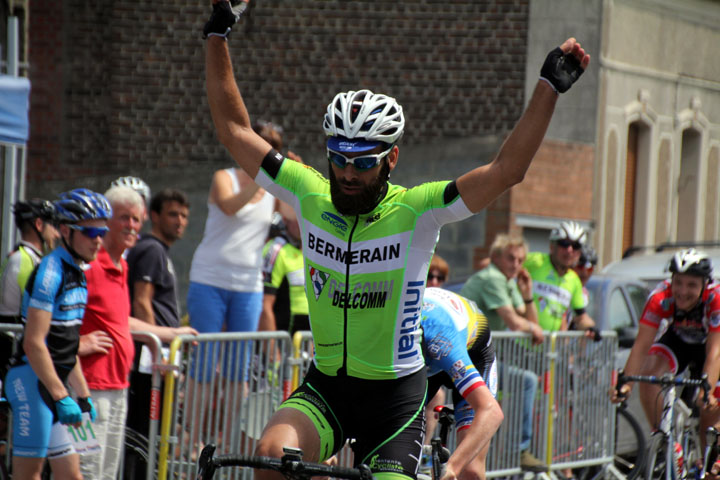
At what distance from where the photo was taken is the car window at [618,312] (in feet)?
35.6

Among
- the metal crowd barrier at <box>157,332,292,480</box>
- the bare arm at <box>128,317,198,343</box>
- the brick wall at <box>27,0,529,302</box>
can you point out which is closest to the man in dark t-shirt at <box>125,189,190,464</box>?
the bare arm at <box>128,317,198,343</box>

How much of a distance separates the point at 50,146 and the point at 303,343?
10.5 m

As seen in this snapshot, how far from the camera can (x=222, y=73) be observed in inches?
179

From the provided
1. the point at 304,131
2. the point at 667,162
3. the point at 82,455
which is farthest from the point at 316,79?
the point at 82,455

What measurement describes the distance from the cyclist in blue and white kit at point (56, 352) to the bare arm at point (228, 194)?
2.30 meters

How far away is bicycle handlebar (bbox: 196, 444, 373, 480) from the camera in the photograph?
355 centimetres

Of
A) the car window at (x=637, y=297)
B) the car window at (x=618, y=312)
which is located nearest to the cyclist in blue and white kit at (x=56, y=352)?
the car window at (x=618, y=312)

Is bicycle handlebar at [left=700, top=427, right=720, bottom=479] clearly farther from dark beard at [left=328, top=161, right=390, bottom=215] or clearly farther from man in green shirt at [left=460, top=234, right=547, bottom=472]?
dark beard at [left=328, top=161, right=390, bottom=215]

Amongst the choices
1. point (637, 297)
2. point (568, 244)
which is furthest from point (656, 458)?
point (637, 297)

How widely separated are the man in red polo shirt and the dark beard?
2337 mm

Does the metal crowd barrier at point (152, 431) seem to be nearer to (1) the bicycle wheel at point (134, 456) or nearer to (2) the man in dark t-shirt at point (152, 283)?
(1) the bicycle wheel at point (134, 456)

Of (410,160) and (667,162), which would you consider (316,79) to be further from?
(667,162)

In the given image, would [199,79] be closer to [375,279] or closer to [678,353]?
[678,353]

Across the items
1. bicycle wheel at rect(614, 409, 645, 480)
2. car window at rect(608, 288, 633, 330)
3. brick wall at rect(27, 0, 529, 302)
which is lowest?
bicycle wheel at rect(614, 409, 645, 480)
